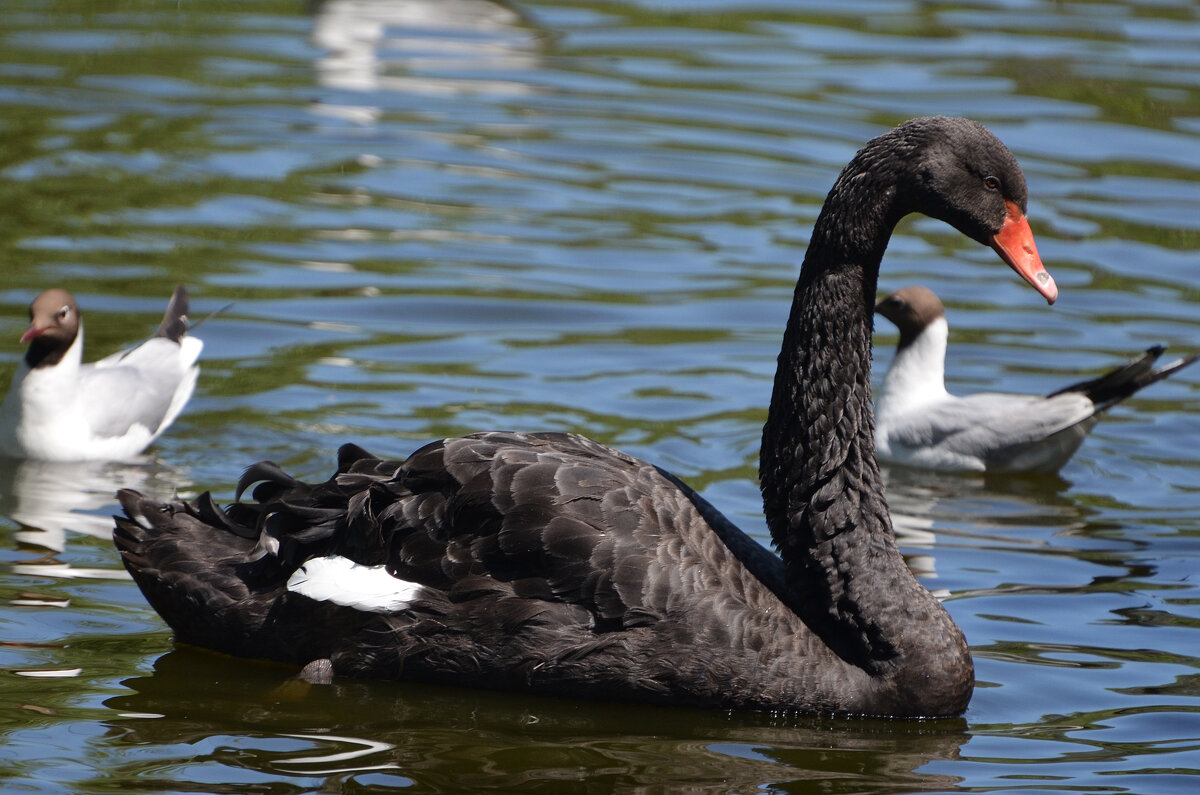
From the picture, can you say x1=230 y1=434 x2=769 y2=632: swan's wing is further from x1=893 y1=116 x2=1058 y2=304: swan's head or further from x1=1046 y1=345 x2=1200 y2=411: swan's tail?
x1=1046 y1=345 x2=1200 y2=411: swan's tail

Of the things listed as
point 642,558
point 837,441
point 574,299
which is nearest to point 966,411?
point 574,299

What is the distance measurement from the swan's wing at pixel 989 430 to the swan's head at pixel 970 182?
307 centimetres

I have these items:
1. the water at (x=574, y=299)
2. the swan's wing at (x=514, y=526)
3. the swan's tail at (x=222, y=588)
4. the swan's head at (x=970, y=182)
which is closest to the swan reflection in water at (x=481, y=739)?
the water at (x=574, y=299)

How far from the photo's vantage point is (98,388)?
9820 mm

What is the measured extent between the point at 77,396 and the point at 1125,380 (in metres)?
5.57

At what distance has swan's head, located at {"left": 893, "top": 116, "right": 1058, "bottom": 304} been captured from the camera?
666 centimetres

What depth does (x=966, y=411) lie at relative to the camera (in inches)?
397

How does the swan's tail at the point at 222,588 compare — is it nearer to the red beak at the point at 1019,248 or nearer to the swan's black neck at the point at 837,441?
the swan's black neck at the point at 837,441

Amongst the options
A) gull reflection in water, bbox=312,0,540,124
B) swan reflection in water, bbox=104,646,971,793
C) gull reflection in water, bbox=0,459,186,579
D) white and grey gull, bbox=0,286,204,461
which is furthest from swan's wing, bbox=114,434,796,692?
gull reflection in water, bbox=312,0,540,124

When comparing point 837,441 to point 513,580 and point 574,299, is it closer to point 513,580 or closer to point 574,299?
point 513,580

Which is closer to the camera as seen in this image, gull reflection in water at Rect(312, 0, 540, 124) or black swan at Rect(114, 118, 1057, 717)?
black swan at Rect(114, 118, 1057, 717)

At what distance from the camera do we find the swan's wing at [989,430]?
32.1 ft

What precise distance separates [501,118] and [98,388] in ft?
24.0

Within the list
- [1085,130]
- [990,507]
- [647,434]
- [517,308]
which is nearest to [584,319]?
[517,308]
